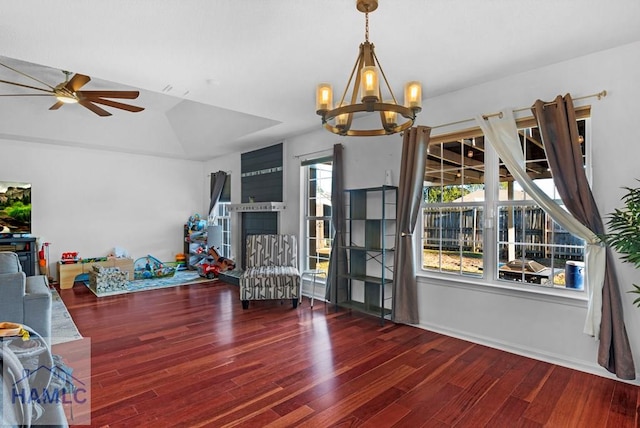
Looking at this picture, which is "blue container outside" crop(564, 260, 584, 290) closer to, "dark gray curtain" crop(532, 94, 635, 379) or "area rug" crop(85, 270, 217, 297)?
"dark gray curtain" crop(532, 94, 635, 379)

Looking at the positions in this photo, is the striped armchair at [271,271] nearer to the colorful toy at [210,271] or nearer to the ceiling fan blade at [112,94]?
the colorful toy at [210,271]

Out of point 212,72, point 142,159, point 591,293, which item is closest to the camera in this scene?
point 591,293

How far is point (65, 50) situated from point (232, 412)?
10.1 feet

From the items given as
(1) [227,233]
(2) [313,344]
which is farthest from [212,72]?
(1) [227,233]

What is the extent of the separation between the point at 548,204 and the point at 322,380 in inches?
96.3

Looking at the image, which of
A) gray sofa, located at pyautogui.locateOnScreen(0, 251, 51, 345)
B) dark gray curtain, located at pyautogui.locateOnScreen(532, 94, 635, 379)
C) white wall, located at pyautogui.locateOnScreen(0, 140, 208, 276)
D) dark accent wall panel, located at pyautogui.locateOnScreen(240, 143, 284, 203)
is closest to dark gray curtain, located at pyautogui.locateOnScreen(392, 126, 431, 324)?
dark gray curtain, located at pyautogui.locateOnScreen(532, 94, 635, 379)

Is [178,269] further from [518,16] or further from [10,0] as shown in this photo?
[518,16]

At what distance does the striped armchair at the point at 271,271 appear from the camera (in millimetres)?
4621

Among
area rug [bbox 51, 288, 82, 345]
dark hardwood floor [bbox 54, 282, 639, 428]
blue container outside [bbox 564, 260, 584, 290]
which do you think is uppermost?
blue container outside [bbox 564, 260, 584, 290]

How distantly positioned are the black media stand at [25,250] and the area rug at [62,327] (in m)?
1.56

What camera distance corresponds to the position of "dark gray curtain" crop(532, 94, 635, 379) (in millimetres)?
2600

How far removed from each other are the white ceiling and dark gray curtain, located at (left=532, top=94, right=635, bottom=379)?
0.52 meters

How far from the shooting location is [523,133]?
330 centimetres

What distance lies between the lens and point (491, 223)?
3.45 metres
